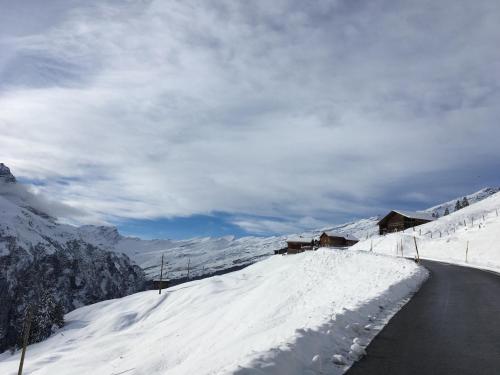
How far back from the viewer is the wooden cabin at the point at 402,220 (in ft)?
288

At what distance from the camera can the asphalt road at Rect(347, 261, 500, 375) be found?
7578 millimetres

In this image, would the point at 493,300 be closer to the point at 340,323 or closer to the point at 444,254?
the point at 340,323

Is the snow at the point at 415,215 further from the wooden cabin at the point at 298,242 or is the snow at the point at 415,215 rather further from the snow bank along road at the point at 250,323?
the snow bank along road at the point at 250,323

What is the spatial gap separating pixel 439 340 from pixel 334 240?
90.0 metres

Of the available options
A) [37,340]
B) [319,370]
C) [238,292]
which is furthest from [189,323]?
[37,340]

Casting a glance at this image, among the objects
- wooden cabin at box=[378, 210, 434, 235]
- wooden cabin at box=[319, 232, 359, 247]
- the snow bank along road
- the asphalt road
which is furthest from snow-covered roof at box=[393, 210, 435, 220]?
the asphalt road

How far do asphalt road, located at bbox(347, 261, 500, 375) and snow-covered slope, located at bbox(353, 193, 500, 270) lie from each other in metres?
22.5

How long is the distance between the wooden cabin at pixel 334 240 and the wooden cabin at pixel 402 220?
9.21 metres

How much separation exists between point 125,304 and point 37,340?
16855 millimetres

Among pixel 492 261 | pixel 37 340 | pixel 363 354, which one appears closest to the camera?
pixel 363 354

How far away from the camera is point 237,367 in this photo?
6.98 metres

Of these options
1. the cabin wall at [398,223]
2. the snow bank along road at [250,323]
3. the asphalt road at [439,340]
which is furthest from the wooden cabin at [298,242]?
the asphalt road at [439,340]

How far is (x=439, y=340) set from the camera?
9.71 m

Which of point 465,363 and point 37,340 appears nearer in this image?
point 465,363
